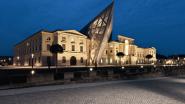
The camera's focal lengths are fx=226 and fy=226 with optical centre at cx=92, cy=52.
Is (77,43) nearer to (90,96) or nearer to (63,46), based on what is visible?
(63,46)

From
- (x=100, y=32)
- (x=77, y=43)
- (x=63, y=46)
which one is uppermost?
(x=100, y=32)

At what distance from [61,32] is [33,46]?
49.5ft

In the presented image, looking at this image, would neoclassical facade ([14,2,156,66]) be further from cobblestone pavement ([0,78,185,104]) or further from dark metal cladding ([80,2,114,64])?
cobblestone pavement ([0,78,185,104])

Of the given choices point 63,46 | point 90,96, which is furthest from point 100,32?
point 90,96

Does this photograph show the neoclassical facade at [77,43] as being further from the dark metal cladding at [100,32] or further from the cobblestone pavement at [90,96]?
the cobblestone pavement at [90,96]

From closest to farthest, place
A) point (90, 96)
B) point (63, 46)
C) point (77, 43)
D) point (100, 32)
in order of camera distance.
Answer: point (90, 96) < point (100, 32) < point (63, 46) < point (77, 43)

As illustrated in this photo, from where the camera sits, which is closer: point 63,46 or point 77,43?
point 63,46

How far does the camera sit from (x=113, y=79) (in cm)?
2142

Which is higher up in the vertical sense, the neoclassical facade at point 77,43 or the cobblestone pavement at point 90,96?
the neoclassical facade at point 77,43

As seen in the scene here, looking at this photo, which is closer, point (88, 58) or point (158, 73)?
point (158, 73)

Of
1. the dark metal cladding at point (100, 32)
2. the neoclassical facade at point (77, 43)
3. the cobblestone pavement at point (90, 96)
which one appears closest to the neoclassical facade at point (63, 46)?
the neoclassical facade at point (77, 43)

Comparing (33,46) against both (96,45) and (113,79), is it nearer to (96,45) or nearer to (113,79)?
(96,45)

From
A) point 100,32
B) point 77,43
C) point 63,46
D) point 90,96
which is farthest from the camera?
point 77,43

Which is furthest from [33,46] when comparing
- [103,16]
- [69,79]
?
[69,79]
